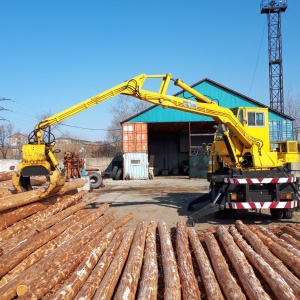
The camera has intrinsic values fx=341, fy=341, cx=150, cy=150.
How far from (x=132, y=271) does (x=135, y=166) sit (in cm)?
2242

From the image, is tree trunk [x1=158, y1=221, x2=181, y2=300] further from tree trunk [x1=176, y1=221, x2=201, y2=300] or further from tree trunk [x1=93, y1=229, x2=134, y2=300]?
tree trunk [x1=93, y1=229, x2=134, y2=300]

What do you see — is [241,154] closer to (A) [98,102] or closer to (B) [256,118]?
(B) [256,118]

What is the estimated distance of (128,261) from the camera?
5664 mm

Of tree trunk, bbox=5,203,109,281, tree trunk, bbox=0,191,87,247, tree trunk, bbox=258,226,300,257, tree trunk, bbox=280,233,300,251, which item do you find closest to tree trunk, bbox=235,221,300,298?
tree trunk, bbox=258,226,300,257

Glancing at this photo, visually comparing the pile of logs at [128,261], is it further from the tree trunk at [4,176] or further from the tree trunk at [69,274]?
the tree trunk at [4,176]

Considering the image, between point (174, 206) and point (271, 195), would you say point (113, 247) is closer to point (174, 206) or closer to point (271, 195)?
point (271, 195)

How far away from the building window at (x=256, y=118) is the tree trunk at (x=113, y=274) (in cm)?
534

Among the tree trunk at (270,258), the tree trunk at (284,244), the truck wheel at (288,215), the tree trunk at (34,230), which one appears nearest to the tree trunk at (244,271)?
the tree trunk at (270,258)

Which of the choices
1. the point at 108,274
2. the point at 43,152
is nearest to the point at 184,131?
the point at 43,152

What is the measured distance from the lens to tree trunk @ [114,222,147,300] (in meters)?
4.34

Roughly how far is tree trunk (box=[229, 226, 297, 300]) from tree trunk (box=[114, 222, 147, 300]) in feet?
5.98

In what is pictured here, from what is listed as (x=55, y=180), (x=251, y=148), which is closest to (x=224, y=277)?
(x=55, y=180)

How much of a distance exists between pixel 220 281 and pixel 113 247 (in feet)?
7.75

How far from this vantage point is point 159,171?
34406mm
